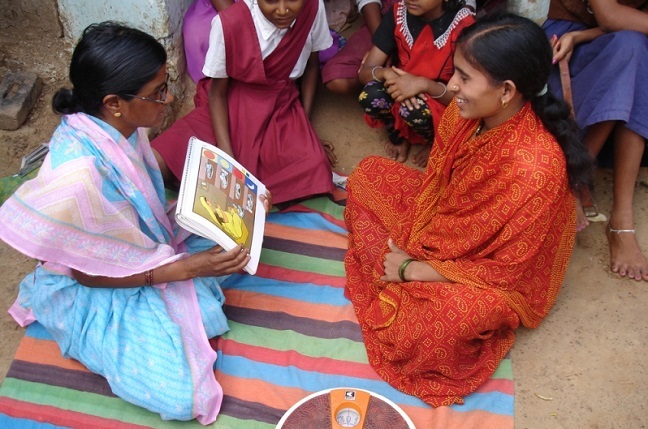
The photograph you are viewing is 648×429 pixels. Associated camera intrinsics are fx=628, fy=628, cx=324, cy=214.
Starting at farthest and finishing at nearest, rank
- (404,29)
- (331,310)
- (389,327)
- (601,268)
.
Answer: (404,29) < (601,268) < (331,310) < (389,327)

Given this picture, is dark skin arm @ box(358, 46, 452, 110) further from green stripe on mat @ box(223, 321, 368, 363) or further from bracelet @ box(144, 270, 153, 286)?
bracelet @ box(144, 270, 153, 286)

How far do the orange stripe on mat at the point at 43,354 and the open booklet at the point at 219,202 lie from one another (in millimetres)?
828

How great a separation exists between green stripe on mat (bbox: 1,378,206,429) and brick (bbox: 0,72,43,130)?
1.68m

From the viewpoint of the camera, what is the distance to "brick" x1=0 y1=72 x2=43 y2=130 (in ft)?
11.4

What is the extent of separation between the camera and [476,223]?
2.22 m

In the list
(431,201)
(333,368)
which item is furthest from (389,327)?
(431,201)

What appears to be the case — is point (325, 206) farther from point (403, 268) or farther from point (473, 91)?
point (473, 91)

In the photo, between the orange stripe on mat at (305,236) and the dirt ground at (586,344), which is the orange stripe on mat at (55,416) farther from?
the orange stripe on mat at (305,236)

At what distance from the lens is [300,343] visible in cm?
254

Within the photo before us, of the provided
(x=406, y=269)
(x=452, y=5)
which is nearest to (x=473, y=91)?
(x=406, y=269)

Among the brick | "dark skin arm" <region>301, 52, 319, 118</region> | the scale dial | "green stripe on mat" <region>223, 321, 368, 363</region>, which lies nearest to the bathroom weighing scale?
the scale dial

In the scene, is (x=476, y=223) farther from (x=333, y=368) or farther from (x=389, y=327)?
(x=333, y=368)

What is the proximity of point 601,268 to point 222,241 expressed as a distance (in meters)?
1.75

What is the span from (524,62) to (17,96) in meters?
2.82
